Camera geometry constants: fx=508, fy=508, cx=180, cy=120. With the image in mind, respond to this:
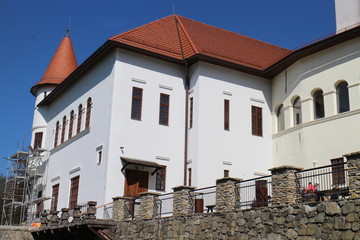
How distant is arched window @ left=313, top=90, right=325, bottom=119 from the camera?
24.1 meters

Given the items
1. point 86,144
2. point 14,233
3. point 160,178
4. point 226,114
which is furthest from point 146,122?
point 14,233

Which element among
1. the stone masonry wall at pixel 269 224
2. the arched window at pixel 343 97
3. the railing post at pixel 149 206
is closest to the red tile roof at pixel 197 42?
the arched window at pixel 343 97

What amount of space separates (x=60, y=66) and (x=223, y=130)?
636 inches

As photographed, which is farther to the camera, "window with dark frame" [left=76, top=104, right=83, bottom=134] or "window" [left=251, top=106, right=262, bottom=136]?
"window with dark frame" [left=76, top=104, right=83, bottom=134]

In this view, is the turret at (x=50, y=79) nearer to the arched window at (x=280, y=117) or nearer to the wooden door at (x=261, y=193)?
the arched window at (x=280, y=117)

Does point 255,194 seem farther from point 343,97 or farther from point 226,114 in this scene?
point 226,114

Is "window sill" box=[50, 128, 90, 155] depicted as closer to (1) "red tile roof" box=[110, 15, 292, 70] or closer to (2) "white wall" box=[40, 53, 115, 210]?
(2) "white wall" box=[40, 53, 115, 210]

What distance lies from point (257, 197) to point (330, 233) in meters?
4.14

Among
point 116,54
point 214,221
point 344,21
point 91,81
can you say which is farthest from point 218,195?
point 344,21

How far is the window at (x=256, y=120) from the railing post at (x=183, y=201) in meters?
9.19

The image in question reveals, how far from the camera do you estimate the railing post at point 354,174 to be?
12288 mm

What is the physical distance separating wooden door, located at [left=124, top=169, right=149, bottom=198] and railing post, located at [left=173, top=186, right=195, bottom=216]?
16.8 ft

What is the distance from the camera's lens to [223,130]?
25.4m

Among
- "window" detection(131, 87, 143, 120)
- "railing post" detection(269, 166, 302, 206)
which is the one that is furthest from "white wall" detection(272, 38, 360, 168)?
"railing post" detection(269, 166, 302, 206)
